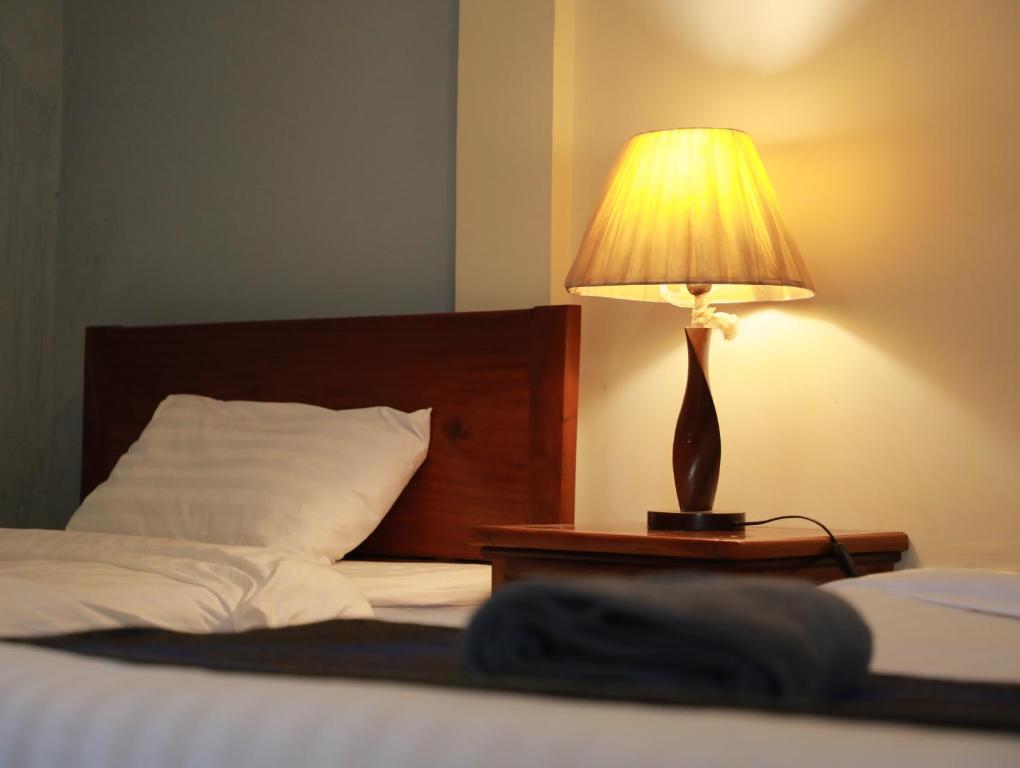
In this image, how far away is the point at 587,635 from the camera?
839mm

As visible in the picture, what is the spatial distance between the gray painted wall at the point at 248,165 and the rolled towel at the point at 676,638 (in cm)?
201

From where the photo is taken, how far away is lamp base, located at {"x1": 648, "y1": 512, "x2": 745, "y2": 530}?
2053 mm

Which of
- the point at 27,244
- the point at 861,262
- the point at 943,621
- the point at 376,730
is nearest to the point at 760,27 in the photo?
the point at 861,262

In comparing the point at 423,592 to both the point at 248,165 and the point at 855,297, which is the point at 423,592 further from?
the point at 248,165

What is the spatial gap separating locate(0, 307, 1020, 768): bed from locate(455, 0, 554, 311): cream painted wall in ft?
0.47

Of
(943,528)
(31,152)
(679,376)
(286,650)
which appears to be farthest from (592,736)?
(31,152)

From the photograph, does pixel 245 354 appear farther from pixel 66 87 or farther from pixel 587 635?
pixel 587 635

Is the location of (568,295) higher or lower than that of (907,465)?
higher

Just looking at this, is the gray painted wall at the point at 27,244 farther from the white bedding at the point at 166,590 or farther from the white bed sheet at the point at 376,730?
the white bed sheet at the point at 376,730

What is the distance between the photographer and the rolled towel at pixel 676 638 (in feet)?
2.63

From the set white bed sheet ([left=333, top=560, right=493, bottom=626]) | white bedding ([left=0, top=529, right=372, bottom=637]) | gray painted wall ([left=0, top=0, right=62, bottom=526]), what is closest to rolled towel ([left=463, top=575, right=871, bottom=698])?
white bedding ([left=0, top=529, right=372, bottom=637])

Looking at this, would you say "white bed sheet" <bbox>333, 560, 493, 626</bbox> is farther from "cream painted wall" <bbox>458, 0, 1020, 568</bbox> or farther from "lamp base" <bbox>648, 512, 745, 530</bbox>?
"cream painted wall" <bbox>458, 0, 1020, 568</bbox>

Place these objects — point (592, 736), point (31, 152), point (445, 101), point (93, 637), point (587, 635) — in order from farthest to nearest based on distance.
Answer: point (31, 152) → point (445, 101) → point (93, 637) → point (587, 635) → point (592, 736)

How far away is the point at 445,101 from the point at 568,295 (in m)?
0.56
